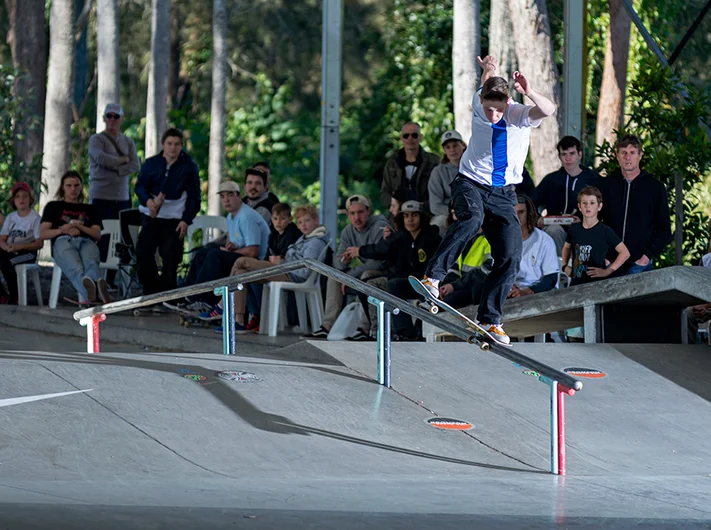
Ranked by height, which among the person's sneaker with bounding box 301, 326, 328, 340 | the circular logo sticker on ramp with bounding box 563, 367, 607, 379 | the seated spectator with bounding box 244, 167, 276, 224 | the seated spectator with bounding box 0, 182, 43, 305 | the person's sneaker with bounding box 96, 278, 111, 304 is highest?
the seated spectator with bounding box 244, 167, 276, 224

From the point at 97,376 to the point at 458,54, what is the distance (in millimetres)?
13453

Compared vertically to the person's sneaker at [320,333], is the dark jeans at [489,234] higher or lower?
higher

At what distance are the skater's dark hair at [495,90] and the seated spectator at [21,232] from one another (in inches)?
317

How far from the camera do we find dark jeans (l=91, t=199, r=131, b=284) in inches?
565

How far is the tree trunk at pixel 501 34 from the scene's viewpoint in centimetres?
2230

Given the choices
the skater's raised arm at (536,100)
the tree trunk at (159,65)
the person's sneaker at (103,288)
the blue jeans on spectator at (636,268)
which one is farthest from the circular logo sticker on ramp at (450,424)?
the tree trunk at (159,65)

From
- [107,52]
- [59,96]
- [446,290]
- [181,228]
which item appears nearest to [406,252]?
[446,290]

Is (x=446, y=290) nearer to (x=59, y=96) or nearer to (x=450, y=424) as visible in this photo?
(x=450, y=424)

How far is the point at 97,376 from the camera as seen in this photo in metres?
7.57

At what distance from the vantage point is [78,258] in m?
13.2

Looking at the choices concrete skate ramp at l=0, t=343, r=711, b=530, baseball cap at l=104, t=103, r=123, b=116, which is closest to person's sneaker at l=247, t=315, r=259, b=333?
concrete skate ramp at l=0, t=343, r=711, b=530

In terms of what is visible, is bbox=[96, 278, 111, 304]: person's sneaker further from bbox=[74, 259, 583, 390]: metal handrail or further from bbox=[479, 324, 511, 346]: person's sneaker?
bbox=[479, 324, 511, 346]: person's sneaker

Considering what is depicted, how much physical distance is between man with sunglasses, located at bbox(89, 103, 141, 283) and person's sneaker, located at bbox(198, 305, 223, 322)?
8.18 ft

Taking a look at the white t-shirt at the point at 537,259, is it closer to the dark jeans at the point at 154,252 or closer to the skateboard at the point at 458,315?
the skateboard at the point at 458,315
